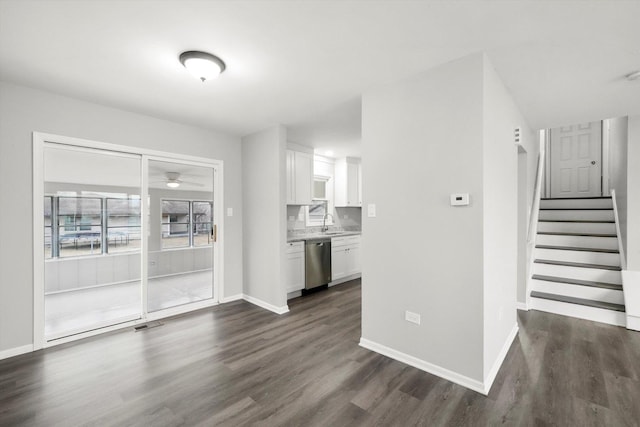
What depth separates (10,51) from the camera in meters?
2.14

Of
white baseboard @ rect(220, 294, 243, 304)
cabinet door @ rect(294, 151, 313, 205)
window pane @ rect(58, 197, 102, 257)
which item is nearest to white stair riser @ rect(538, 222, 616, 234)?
cabinet door @ rect(294, 151, 313, 205)

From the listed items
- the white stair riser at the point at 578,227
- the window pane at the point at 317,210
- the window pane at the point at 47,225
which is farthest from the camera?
the window pane at the point at 317,210

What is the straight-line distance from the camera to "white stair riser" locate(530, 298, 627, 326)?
3354 mm

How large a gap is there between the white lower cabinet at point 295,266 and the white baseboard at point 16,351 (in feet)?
9.46

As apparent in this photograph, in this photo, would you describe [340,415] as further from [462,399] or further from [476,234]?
[476,234]

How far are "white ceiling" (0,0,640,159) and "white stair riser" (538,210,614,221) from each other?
2.38m

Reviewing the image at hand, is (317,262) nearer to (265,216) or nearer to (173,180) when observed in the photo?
(265,216)

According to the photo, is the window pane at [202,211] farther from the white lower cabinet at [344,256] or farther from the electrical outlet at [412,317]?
the electrical outlet at [412,317]

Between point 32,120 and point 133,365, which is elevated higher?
point 32,120

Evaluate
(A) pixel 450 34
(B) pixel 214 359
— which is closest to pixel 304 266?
(B) pixel 214 359

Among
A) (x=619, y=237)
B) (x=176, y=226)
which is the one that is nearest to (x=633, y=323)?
(x=619, y=237)

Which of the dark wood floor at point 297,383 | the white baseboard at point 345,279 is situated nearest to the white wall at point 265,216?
the dark wood floor at point 297,383

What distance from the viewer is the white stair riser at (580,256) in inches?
155

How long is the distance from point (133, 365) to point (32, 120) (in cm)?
258
